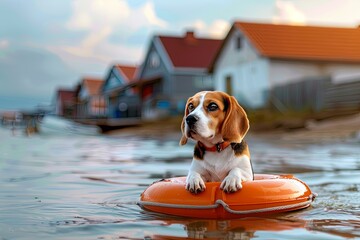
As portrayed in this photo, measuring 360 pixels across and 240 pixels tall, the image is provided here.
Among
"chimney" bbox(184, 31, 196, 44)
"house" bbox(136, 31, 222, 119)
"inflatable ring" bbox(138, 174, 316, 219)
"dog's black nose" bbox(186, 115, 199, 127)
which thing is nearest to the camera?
"dog's black nose" bbox(186, 115, 199, 127)

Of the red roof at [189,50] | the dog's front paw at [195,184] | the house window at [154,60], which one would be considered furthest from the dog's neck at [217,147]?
the house window at [154,60]

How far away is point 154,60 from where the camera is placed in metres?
49.6

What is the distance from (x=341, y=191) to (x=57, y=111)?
88596 millimetres

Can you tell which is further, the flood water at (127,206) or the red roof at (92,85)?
the red roof at (92,85)

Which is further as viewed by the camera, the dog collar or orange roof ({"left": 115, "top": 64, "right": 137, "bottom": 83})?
orange roof ({"left": 115, "top": 64, "right": 137, "bottom": 83})

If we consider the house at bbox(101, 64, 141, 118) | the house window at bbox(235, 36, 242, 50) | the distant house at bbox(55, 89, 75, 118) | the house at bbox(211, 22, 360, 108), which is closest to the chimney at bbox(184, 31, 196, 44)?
the house at bbox(101, 64, 141, 118)

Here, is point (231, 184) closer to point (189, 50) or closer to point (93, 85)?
point (189, 50)

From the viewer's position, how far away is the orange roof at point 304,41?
34.0 meters

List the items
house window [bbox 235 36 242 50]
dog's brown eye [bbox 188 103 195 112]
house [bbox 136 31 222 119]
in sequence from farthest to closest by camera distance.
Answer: house [bbox 136 31 222 119], house window [bbox 235 36 242 50], dog's brown eye [bbox 188 103 195 112]

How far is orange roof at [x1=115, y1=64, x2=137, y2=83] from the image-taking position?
61.0 meters

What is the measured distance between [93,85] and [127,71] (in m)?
14.6

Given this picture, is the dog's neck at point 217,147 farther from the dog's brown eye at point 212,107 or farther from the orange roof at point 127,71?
the orange roof at point 127,71

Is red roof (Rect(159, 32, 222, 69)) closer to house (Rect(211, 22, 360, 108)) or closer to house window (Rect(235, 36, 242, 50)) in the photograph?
house window (Rect(235, 36, 242, 50))

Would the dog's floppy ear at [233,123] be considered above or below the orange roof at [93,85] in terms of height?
below
